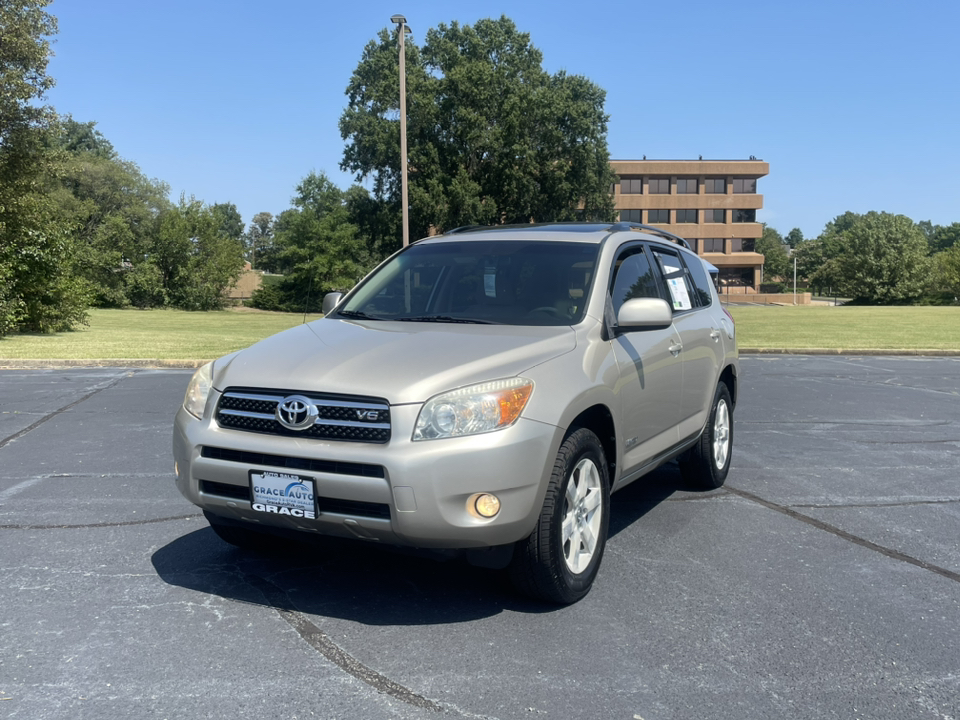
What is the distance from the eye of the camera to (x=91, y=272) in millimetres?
52625

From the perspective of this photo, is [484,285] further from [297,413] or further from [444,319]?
[297,413]

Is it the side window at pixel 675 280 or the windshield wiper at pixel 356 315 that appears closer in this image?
the windshield wiper at pixel 356 315

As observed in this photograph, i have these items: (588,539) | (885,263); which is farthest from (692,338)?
(885,263)

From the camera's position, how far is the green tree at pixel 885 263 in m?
85.4

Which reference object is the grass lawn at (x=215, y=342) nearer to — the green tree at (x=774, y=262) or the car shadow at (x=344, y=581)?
the car shadow at (x=344, y=581)

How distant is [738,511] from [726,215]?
95.1 metres

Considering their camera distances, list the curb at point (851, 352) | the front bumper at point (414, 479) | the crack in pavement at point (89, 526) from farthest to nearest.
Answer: the curb at point (851, 352), the crack in pavement at point (89, 526), the front bumper at point (414, 479)

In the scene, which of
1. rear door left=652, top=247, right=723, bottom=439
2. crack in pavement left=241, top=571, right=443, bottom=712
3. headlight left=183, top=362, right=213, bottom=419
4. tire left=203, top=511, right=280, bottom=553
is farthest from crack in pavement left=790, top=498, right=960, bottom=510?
headlight left=183, top=362, right=213, bottom=419

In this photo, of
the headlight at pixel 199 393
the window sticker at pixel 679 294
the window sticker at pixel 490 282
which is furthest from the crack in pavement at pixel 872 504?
the headlight at pixel 199 393

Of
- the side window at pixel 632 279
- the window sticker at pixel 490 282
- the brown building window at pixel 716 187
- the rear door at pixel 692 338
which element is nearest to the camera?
the window sticker at pixel 490 282

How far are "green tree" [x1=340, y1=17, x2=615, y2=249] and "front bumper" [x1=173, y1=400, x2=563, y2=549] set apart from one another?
4578 cm

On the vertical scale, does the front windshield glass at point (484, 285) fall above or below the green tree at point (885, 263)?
below

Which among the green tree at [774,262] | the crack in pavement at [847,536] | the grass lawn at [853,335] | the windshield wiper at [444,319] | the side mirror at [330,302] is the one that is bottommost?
the crack in pavement at [847,536]

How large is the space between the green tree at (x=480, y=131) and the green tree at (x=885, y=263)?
145ft
